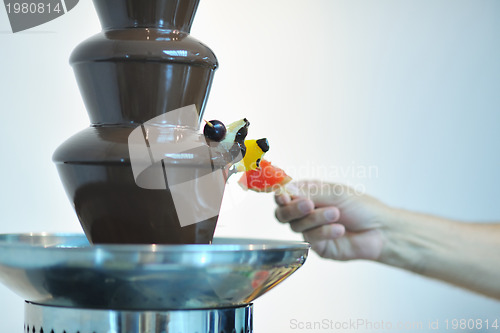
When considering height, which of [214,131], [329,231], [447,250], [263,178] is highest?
[214,131]

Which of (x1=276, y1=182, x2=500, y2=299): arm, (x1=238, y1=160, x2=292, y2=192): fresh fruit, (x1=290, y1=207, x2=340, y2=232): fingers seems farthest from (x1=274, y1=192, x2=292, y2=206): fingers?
(x1=238, y1=160, x2=292, y2=192): fresh fruit

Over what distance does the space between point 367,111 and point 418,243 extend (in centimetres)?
90

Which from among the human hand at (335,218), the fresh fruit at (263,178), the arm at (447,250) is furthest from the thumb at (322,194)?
the fresh fruit at (263,178)

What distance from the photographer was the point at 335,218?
1318 millimetres

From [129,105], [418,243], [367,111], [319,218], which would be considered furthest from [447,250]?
[129,105]

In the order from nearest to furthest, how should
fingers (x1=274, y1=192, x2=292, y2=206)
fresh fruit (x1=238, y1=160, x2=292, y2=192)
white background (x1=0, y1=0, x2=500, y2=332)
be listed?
fresh fruit (x1=238, y1=160, x2=292, y2=192)
fingers (x1=274, y1=192, x2=292, y2=206)
white background (x1=0, y1=0, x2=500, y2=332)

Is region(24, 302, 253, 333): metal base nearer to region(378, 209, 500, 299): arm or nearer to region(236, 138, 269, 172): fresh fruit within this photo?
region(236, 138, 269, 172): fresh fruit

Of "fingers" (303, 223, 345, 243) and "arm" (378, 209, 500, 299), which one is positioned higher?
"fingers" (303, 223, 345, 243)

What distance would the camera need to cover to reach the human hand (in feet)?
4.21

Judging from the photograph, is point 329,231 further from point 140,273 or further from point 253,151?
point 140,273

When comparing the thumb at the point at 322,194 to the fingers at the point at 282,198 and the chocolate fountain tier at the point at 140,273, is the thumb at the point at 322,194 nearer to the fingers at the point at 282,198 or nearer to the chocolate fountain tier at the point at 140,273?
the fingers at the point at 282,198

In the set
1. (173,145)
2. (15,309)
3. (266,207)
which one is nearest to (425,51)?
(266,207)

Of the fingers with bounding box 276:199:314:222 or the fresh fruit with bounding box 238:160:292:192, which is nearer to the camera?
the fresh fruit with bounding box 238:160:292:192

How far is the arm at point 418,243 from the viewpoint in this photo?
61.6 inches
